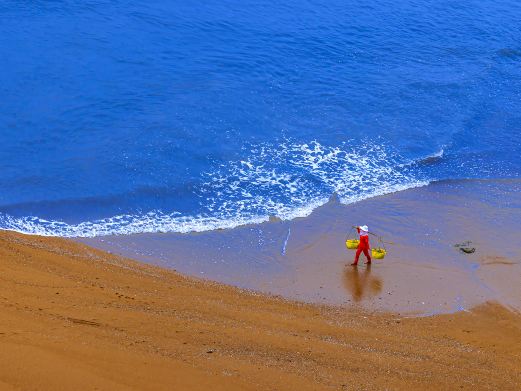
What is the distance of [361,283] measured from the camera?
16.6m

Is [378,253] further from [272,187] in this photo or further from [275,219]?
[272,187]

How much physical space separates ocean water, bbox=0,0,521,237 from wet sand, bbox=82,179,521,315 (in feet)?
2.90

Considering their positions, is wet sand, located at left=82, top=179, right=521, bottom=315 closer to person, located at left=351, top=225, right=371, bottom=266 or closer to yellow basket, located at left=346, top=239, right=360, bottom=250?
yellow basket, located at left=346, top=239, right=360, bottom=250

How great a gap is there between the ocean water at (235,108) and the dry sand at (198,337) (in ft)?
14.1

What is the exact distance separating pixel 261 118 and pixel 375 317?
1176 cm

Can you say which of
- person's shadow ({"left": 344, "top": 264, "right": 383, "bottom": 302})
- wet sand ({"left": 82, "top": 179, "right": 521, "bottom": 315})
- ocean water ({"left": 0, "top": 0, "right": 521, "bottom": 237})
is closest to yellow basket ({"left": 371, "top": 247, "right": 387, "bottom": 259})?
wet sand ({"left": 82, "top": 179, "right": 521, "bottom": 315})

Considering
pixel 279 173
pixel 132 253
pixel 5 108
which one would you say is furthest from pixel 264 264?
pixel 5 108

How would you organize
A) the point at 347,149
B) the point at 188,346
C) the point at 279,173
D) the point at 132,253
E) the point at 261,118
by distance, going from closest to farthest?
the point at 188,346 → the point at 132,253 → the point at 279,173 → the point at 347,149 → the point at 261,118

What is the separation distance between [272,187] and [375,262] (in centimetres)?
476

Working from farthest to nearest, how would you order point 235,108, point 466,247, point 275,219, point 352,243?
point 235,108
point 275,219
point 466,247
point 352,243

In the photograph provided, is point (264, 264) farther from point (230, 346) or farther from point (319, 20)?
point (319, 20)

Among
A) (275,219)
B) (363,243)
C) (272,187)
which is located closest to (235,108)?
(272,187)

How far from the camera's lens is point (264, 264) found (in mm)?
17078

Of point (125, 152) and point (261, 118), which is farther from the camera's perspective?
point (261, 118)
